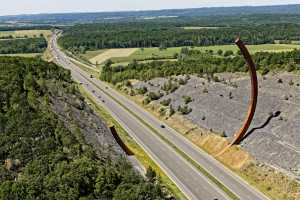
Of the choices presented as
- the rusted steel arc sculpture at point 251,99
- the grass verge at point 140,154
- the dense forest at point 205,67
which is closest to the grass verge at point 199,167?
the grass verge at point 140,154

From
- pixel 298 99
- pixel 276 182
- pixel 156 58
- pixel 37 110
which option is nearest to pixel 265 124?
pixel 298 99

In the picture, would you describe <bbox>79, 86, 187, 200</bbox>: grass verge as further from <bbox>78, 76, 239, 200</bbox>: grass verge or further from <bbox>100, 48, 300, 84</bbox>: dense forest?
<bbox>100, 48, 300, 84</bbox>: dense forest

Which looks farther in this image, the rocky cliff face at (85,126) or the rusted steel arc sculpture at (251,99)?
the rusted steel arc sculpture at (251,99)

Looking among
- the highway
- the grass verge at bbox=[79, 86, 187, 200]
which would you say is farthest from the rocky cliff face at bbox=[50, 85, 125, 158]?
the highway

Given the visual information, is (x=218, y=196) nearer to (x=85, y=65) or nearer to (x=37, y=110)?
(x=37, y=110)

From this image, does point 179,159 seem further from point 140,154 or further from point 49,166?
point 49,166

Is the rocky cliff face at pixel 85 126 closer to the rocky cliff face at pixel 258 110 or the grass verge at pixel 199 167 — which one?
the grass verge at pixel 199 167
